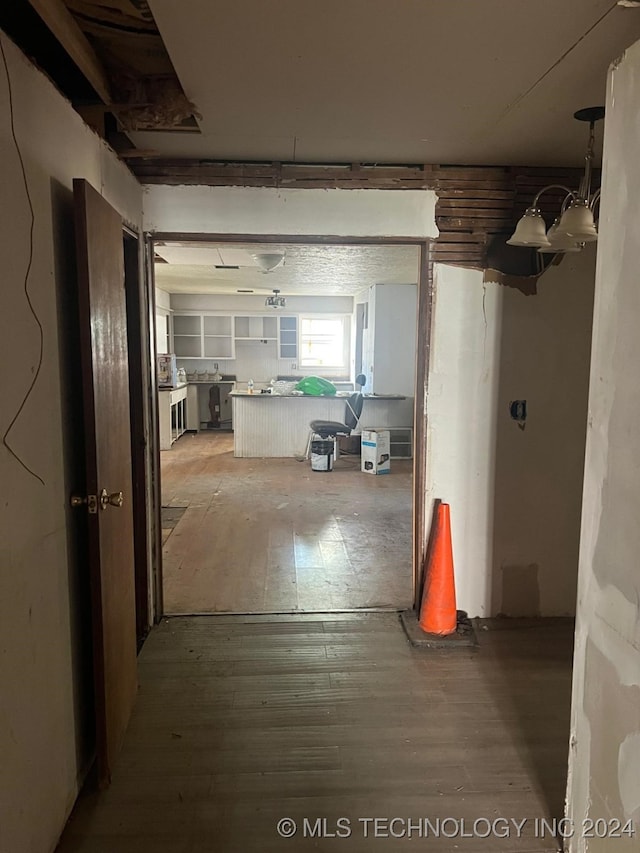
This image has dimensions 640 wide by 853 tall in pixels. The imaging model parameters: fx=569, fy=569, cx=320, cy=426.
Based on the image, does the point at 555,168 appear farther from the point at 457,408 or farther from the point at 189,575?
the point at 189,575

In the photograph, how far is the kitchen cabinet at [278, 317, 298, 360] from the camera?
385 inches

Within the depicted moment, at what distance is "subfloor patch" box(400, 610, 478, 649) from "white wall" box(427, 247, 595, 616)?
0.11 m

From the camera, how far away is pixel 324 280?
7.46m

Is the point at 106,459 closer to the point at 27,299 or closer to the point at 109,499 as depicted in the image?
the point at 109,499

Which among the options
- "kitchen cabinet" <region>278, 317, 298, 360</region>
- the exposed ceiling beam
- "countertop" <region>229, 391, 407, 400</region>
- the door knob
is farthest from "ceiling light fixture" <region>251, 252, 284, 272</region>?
"kitchen cabinet" <region>278, 317, 298, 360</region>

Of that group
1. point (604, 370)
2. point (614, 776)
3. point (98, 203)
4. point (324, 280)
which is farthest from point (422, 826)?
point (324, 280)

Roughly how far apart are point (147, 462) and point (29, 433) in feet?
4.57

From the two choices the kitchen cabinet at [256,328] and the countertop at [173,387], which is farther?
the kitchen cabinet at [256,328]

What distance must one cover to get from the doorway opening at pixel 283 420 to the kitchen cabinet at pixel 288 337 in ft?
0.06

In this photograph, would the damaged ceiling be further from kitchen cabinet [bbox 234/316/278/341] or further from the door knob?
kitchen cabinet [bbox 234/316/278/341]

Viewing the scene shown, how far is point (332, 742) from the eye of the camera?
2078mm

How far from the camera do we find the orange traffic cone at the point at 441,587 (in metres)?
2.86

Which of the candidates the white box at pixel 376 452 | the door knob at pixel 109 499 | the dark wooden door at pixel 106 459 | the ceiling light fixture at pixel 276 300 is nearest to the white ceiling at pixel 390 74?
the dark wooden door at pixel 106 459

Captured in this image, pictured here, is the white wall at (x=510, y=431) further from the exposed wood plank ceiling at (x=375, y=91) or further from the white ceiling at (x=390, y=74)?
the white ceiling at (x=390, y=74)
